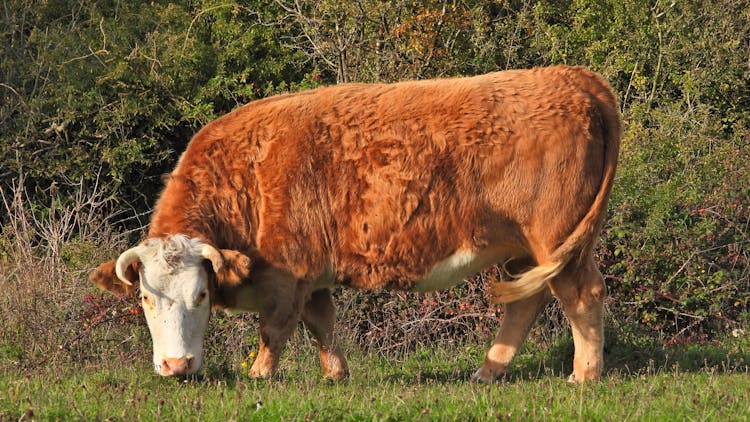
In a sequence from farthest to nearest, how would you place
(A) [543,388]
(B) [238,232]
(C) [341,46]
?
(C) [341,46]
(B) [238,232]
(A) [543,388]

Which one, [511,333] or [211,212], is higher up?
[211,212]

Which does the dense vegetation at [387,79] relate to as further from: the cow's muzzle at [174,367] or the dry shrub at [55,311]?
the cow's muzzle at [174,367]

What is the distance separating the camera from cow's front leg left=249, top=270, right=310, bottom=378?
770cm

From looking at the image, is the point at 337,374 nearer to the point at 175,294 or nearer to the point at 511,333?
the point at 511,333

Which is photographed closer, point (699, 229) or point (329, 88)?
point (329, 88)

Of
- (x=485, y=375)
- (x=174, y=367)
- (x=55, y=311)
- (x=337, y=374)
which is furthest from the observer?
(x=55, y=311)

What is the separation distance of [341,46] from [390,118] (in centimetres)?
623

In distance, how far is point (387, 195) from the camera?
784 centimetres

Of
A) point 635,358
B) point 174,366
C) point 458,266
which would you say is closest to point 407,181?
point 458,266

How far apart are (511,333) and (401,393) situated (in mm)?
2080

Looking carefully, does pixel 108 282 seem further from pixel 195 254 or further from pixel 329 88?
pixel 329 88

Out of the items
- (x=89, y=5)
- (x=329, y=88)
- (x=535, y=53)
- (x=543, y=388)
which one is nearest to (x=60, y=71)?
(x=89, y=5)

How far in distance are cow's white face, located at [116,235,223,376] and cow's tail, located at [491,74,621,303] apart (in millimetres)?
2189

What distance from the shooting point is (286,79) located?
16422mm
